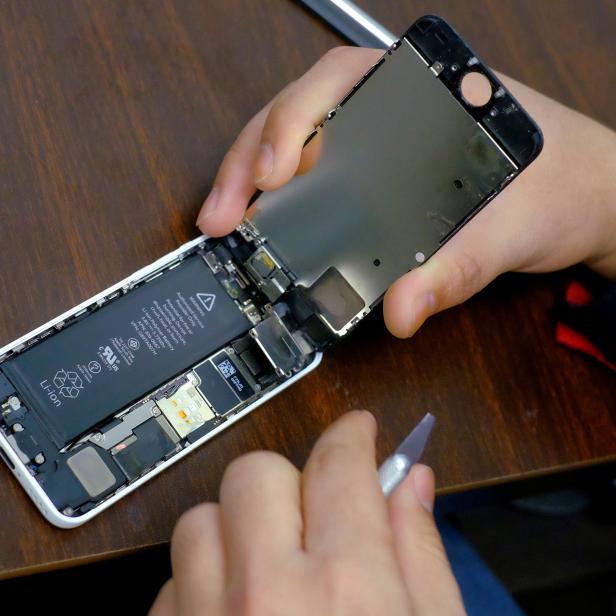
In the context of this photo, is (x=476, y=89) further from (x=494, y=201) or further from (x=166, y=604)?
(x=166, y=604)

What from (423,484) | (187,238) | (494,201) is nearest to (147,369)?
(187,238)

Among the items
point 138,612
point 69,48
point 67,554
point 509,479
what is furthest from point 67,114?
point 138,612

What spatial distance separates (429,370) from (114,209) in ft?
1.01

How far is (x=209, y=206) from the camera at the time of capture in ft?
2.23

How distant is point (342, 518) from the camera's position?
0.48m

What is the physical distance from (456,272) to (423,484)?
0.19m

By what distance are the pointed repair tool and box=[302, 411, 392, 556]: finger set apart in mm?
44

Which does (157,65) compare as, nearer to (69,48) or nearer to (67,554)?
(69,48)

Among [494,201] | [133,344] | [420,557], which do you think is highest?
[133,344]

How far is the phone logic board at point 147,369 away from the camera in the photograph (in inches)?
23.9

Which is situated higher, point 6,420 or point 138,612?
point 6,420

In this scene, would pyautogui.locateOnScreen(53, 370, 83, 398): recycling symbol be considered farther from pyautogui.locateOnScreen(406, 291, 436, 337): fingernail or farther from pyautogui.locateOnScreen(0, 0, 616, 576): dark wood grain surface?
pyautogui.locateOnScreen(406, 291, 436, 337): fingernail

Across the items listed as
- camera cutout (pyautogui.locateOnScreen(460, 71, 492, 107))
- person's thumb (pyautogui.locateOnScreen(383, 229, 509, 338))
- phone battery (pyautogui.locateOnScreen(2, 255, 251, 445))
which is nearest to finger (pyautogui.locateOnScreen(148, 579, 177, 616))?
phone battery (pyautogui.locateOnScreen(2, 255, 251, 445))

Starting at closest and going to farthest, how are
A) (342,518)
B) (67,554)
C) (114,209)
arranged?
1. (342,518)
2. (67,554)
3. (114,209)
